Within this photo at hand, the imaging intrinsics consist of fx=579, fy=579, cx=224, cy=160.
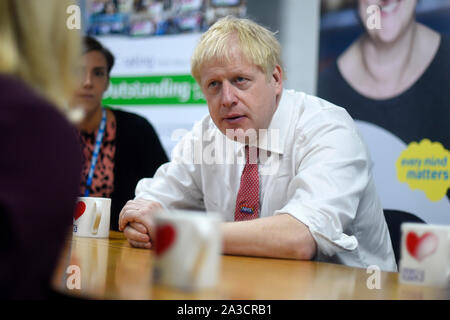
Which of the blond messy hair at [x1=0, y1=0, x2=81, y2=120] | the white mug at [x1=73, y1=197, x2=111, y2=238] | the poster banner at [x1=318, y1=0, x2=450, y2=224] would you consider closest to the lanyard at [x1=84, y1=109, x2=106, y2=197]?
the white mug at [x1=73, y1=197, x2=111, y2=238]

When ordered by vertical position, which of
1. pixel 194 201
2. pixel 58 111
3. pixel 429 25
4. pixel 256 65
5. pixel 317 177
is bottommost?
pixel 194 201

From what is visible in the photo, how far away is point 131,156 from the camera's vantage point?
319 cm

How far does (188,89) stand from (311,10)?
94 cm

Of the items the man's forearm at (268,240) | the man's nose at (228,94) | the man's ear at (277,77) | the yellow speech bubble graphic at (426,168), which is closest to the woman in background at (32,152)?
the man's forearm at (268,240)

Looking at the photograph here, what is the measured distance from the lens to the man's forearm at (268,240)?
5.07ft

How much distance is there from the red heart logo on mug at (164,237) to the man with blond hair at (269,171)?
2.41 ft

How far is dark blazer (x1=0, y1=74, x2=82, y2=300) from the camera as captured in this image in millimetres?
682

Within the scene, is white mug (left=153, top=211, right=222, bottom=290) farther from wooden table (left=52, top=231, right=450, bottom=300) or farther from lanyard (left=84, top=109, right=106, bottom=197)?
lanyard (left=84, top=109, right=106, bottom=197)

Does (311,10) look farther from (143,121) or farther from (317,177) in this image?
(317,177)

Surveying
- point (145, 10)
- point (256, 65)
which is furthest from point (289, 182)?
point (145, 10)

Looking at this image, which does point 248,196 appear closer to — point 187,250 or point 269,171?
point 269,171

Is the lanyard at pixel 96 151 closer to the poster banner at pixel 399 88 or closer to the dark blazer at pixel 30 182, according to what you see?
the poster banner at pixel 399 88

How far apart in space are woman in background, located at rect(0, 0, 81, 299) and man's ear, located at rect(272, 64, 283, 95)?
4.47ft
